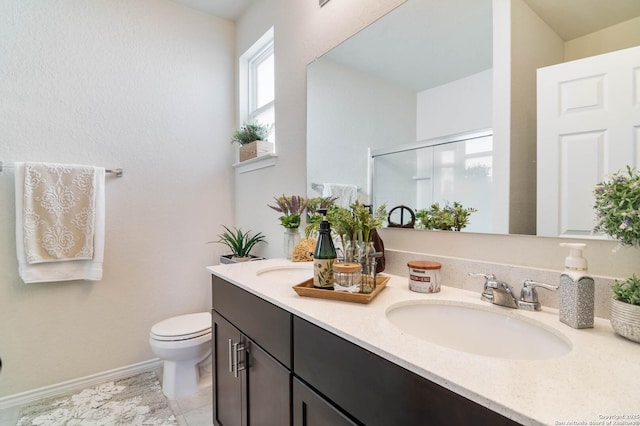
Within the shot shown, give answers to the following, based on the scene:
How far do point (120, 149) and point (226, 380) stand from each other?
165 cm

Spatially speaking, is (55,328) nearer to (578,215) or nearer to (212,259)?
(212,259)

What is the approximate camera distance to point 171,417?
1596 mm

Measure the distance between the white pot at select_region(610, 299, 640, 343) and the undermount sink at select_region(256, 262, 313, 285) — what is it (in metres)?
0.98

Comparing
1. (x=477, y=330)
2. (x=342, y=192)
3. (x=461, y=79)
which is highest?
(x=461, y=79)

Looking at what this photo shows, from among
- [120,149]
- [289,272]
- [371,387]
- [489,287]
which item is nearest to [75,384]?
[120,149]

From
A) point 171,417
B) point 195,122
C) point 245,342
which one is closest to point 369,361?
point 245,342

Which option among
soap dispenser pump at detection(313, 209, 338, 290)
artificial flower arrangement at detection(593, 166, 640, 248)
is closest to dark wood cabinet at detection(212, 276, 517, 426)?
soap dispenser pump at detection(313, 209, 338, 290)

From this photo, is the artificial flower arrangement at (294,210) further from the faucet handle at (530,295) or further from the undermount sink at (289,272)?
the faucet handle at (530,295)

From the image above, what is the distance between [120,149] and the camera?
Result: 2.00m

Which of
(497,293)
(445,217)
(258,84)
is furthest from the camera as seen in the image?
(258,84)

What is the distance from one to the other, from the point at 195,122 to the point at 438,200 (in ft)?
6.38

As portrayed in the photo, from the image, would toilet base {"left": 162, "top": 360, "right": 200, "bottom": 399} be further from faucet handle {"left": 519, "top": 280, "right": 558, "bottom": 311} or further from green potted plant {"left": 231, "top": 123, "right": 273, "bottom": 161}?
faucet handle {"left": 519, "top": 280, "right": 558, "bottom": 311}

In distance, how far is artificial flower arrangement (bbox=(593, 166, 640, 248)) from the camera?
598 mm

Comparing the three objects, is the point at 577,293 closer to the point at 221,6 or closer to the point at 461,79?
the point at 461,79
